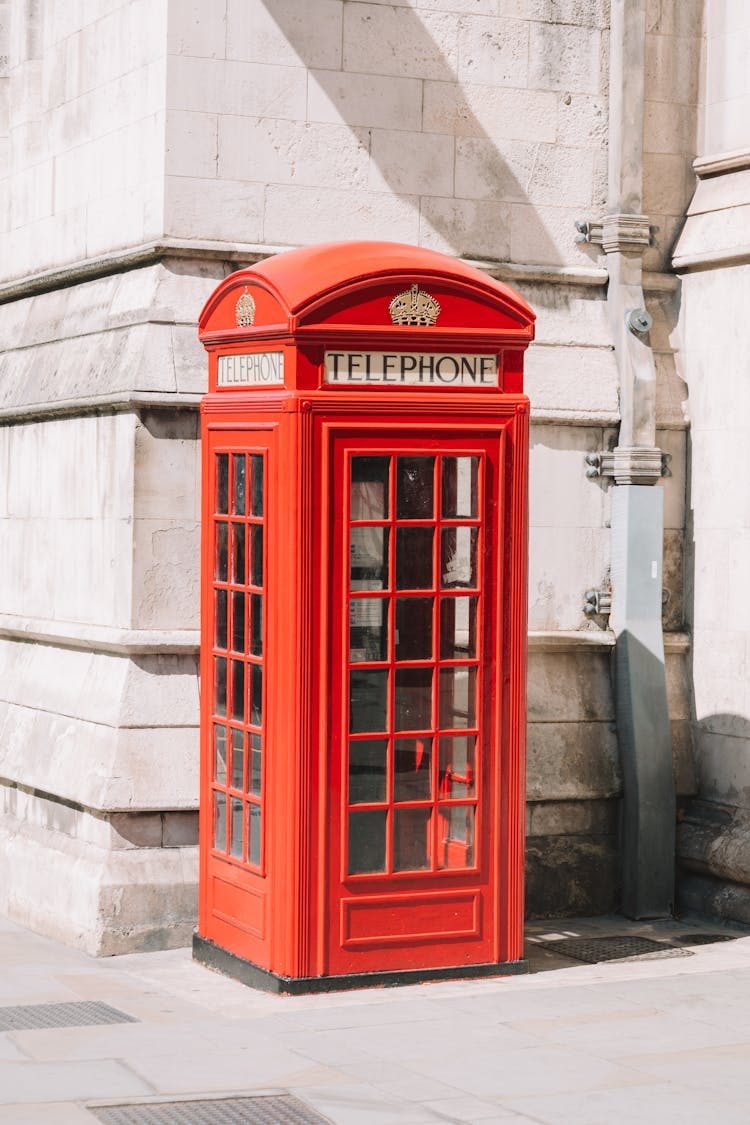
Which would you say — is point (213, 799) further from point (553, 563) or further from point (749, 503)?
point (749, 503)

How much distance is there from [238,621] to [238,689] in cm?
30

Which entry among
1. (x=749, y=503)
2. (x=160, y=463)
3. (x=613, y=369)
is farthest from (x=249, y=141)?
(x=749, y=503)

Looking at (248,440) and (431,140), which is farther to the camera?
(431,140)

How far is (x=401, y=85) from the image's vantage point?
9.31 m

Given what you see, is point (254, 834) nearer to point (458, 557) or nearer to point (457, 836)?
point (457, 836)

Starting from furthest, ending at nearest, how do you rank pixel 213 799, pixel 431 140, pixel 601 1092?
pixel 431 140, pixel 213 799, pixel 601 1092

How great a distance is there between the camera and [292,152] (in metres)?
9.10

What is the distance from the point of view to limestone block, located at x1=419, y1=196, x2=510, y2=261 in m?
9.43

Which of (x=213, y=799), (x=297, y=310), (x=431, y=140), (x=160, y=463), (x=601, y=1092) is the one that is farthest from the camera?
(x=431, y=140)

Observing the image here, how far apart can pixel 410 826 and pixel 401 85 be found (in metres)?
3.91

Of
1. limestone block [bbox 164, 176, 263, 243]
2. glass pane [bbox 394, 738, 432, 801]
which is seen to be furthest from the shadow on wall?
glass pane [bbox 394, 738, 432, 801]

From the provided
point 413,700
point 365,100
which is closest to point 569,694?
point 413,700

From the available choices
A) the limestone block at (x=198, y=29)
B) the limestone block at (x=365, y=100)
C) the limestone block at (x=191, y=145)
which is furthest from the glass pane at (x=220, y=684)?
the limestone block at (x=198, y=29)

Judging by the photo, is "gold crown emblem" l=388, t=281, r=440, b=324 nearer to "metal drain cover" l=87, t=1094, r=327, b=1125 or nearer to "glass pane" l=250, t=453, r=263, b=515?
"glass pane" l=250, t=453, r=263, b=515
